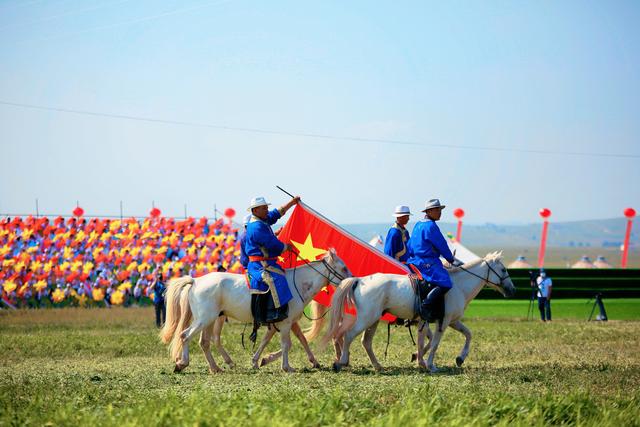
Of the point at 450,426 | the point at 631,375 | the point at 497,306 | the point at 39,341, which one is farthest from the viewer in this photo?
the point at 497,306

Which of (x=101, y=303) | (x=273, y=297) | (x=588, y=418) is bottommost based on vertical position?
(x=101, y=303)

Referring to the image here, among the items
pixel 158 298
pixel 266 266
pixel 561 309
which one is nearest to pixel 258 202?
pixel 266 266

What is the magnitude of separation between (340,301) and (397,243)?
2.37 m

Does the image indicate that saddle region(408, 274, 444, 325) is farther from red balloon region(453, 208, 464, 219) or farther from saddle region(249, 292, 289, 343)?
red balloon region(453, 208, 464, 219)

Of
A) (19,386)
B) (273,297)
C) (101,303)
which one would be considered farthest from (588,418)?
(101,303)

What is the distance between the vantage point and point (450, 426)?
8609mm

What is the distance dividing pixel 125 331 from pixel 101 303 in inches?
469

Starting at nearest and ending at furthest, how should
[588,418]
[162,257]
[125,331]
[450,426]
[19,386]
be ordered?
[450,426], [588,418], [19,386], [125,331], [162,257]

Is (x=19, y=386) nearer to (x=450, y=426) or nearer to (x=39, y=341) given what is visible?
(x=450, y=426)

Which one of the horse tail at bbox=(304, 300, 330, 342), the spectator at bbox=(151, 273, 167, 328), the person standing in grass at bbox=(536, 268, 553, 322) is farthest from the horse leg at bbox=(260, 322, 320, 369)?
the person standing in grass at bbox=(536, 268, 553, 322)

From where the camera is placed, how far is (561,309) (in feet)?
106

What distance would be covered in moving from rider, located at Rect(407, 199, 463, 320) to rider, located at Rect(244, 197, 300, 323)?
7.02 feet

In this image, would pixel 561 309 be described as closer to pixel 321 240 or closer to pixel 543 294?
pixel 543 294

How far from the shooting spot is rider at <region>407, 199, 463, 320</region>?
45.2 ft
